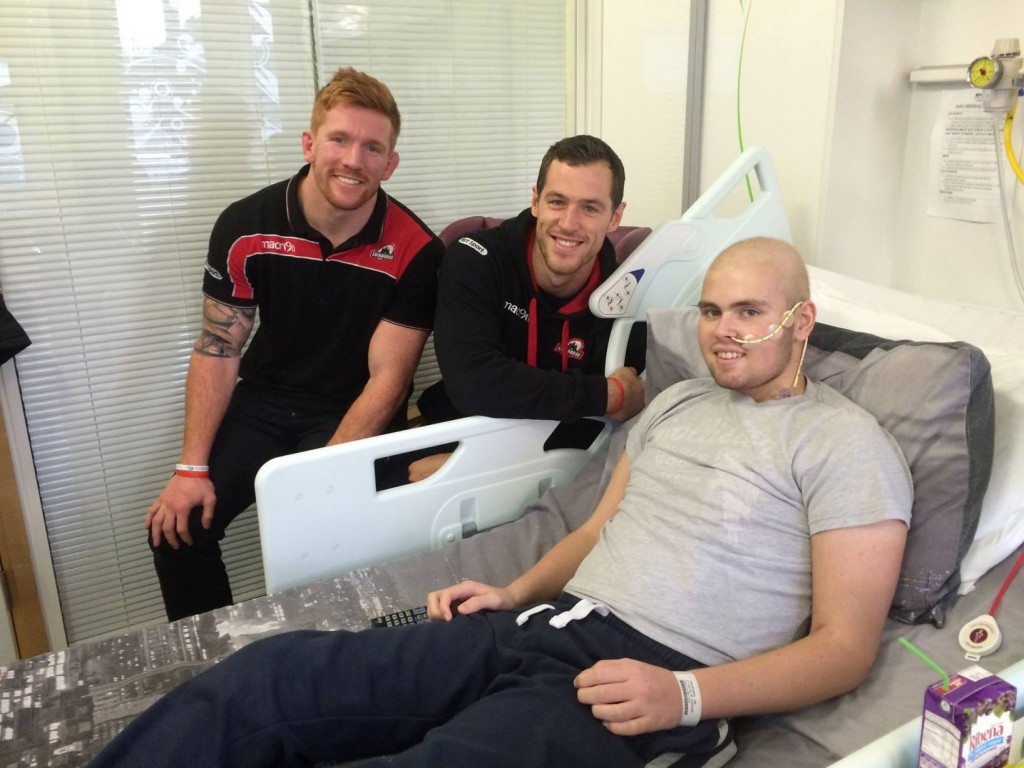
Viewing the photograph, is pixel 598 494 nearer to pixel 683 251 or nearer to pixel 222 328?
pixel 683 251

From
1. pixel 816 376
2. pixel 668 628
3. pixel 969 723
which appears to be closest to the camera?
pixel 969 723

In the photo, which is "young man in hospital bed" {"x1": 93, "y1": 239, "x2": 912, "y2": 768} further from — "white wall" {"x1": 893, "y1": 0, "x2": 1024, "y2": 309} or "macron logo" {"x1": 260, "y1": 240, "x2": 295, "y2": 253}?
"macron logo" {"x1": 260, "y1": 240, "x2": 295, "y2": 253}

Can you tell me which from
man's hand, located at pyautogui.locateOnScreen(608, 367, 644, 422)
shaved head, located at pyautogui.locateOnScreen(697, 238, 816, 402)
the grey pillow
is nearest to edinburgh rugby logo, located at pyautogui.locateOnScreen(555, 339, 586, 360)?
man's hand, located at pyautogui.locateOnScreen(608, 367, 644, 422)

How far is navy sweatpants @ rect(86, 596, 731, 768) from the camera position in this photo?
105 cm

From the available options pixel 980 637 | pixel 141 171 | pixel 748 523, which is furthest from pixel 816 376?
pixel 141 171

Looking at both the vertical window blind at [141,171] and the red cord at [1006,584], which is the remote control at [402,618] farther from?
the vertical window blind at [141,171]

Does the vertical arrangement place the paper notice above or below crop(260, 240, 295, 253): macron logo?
above

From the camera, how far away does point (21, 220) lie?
213 centimetres

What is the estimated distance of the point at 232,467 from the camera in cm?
215

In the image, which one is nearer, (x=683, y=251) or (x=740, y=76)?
(x=683, y=251)

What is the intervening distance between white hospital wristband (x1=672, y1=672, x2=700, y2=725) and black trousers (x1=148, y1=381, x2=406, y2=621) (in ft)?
4.14

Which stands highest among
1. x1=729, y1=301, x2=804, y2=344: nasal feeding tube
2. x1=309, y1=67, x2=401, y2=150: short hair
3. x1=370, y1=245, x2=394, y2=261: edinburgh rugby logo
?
x1=309, y1=67, x2=401, y2=150: short hair

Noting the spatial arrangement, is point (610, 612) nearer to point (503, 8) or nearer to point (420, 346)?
point (420, 346)

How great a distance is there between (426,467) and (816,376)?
0.83 m
